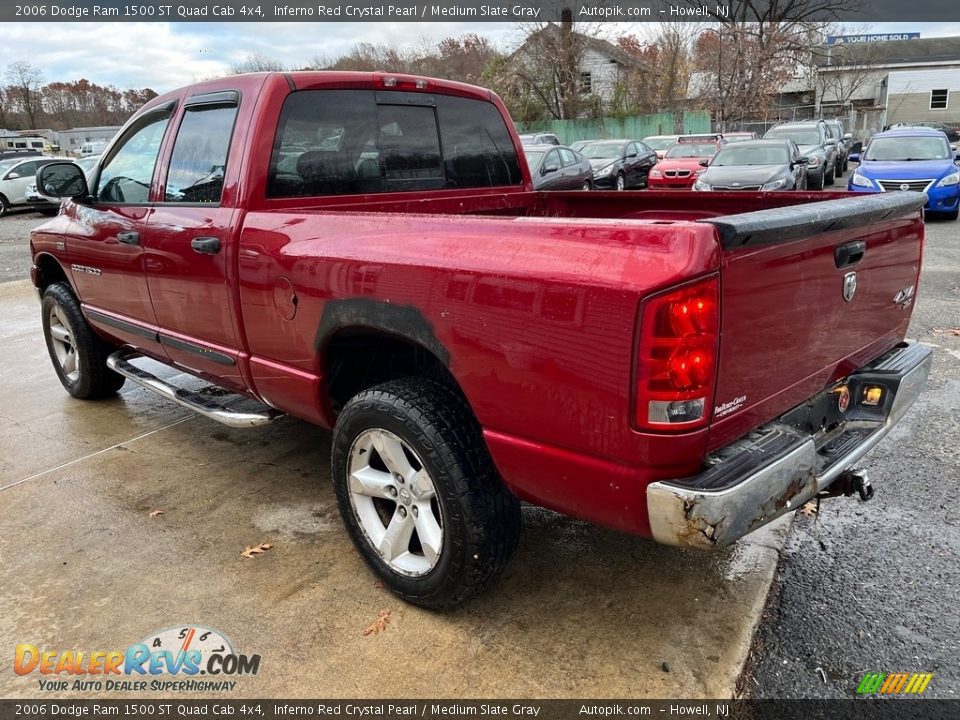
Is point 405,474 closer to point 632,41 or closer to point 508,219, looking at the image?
point 508,219

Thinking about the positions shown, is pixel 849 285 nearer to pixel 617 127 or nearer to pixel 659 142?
pixel 659 142

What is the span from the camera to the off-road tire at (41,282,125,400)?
4.87 m

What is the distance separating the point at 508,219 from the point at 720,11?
159ft

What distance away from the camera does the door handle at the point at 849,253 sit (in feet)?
7.61

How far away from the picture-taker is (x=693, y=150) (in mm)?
18656

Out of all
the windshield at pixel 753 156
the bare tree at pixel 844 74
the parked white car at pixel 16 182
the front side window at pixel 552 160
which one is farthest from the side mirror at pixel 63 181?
the bare tree at pixel 844 74

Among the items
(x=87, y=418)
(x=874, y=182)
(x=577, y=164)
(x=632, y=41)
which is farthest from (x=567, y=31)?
(x=87, y=418)

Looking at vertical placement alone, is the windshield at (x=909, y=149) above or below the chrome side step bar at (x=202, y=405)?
above

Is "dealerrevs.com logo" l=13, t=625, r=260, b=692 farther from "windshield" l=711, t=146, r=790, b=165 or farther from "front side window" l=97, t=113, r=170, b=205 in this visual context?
"windshield" l=711, t=146, r=790, b=165

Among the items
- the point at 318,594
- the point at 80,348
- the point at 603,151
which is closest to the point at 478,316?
the point at 318,594

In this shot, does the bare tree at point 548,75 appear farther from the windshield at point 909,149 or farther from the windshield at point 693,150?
the windshield at point 909,149

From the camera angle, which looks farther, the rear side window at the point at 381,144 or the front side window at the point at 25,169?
the front side window at the point at 25,169

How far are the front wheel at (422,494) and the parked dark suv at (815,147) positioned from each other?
15470mm

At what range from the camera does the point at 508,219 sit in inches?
87.4
